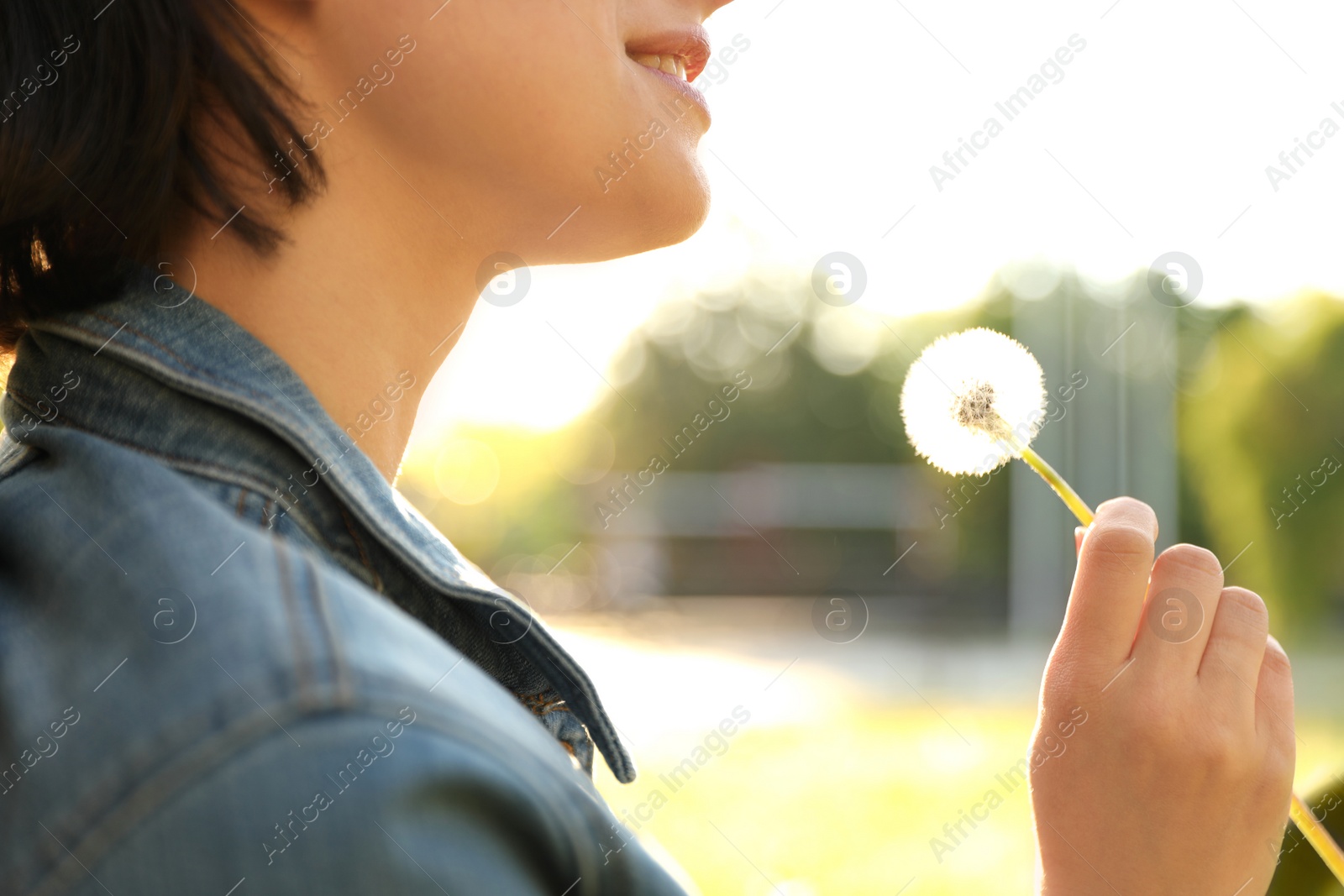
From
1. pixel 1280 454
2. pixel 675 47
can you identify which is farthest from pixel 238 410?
pixel 1280 454

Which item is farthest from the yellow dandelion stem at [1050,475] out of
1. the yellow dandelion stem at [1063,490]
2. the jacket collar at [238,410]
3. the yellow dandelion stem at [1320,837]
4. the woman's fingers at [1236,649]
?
the jacket collar at [238,410]

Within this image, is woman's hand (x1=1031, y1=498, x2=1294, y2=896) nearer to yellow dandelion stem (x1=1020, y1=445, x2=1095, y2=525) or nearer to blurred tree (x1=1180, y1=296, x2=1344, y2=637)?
yellow dandelion stem (x1=1020, y1=445, x2=1095, y2=525)

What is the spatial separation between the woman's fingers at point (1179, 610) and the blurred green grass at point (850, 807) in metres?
2.12

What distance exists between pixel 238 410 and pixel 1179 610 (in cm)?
77

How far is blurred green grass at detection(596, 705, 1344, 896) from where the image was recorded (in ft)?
13.1

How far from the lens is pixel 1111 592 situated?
3.00 ft

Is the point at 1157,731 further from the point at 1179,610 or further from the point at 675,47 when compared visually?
the point at 675,47

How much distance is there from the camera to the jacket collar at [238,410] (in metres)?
0.73

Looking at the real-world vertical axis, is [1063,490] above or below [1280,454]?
above

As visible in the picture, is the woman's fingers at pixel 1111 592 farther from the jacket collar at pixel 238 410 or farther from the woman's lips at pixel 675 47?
the woman's lips at pixel 675 47

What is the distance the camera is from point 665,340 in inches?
1111

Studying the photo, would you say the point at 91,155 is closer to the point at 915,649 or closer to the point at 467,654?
the point at 467,654

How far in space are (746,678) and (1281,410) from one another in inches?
259

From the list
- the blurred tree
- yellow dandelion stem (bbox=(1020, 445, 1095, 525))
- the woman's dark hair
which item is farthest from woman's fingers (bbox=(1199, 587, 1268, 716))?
the blurred tree
